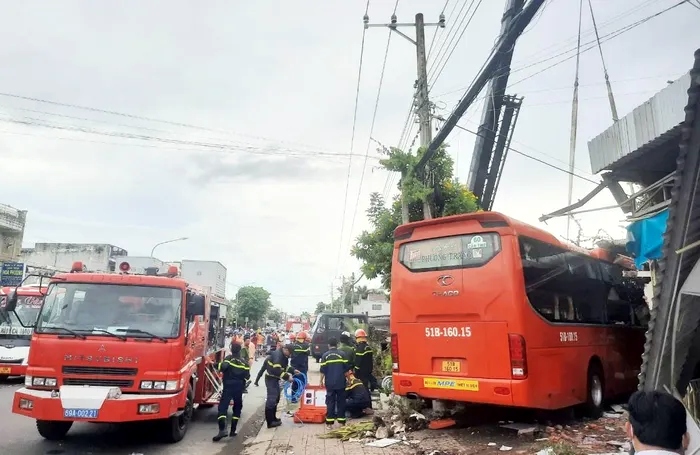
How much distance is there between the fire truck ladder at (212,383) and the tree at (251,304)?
202ft

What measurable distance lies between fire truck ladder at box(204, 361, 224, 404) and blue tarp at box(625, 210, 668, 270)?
7583 millimetres

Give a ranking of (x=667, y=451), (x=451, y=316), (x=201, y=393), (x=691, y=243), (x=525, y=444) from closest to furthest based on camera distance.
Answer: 1. (x=667, y=451)
2. (x=691, y=243)
3. (x=525, y=444)
4. (x=451, y=316)
5. (x=201, y=393)

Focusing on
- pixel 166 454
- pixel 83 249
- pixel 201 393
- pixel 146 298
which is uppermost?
pixel 83 249

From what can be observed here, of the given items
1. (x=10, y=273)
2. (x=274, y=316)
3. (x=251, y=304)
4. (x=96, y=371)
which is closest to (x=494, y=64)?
(x=96, y=371)

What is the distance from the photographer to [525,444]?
265 inches

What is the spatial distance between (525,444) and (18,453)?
6.66 metres

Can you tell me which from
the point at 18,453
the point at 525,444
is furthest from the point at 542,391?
the point at 18,453

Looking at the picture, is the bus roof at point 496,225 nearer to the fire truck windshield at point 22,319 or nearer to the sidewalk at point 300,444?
the sidewalk at point 300,444

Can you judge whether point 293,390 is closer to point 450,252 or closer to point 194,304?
point 194,304

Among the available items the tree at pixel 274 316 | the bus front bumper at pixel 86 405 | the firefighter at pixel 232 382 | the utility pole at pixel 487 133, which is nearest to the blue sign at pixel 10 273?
the firefighter at pixel 232 382

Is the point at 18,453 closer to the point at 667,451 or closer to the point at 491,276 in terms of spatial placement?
the point at 491,276

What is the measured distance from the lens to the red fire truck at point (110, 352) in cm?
672

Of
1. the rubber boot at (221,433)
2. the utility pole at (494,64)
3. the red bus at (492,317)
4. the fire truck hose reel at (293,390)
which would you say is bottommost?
the rubber boot at (221,433)

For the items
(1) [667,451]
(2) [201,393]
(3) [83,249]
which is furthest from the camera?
(3) [83,249]
